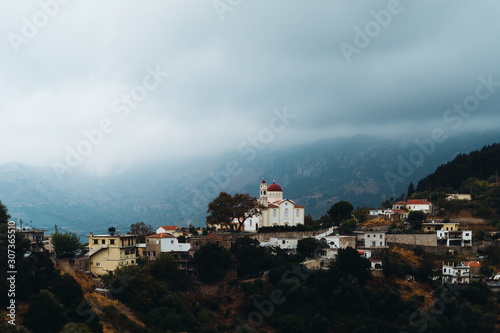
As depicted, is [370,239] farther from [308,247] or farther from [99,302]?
[99,302]

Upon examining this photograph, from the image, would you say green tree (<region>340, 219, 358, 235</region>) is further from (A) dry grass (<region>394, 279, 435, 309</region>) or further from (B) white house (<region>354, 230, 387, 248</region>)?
(A) dry grass (<region>394, 279, 435, 309</region>)

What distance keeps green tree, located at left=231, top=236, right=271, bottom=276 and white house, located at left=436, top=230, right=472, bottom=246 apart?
78.6ft

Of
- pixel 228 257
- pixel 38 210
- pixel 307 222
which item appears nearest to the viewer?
pixel 228 257

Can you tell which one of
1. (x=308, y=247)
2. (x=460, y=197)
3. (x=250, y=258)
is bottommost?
(x=250, y=258)

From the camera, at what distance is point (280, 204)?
233 ft

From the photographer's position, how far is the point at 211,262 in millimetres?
52094

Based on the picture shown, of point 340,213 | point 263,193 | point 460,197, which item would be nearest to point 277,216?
point 263,193

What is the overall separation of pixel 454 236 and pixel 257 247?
26.7m

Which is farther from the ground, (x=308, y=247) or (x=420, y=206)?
(x=420, y=206)

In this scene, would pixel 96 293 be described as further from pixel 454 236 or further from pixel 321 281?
pixel 454 236

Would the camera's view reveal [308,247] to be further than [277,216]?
No

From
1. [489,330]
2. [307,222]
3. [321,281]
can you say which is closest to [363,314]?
[321,281]

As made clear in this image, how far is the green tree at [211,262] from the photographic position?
5225cm

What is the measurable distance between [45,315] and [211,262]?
19.6 meters
